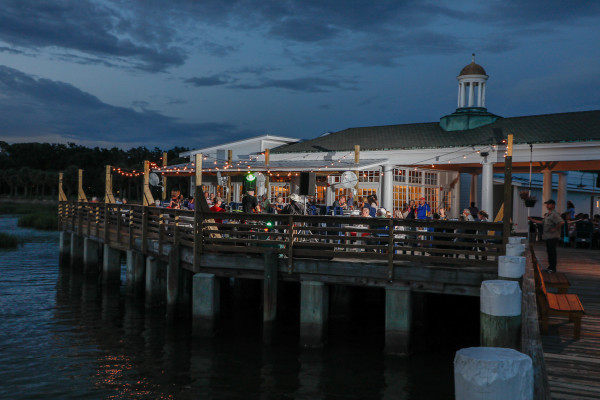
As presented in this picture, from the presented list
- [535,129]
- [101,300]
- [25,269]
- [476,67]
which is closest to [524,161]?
[535,129]

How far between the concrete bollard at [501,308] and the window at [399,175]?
19.7 m

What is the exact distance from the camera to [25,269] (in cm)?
2416

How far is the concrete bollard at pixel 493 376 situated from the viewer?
6.75 feet

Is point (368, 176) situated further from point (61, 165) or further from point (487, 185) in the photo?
point (61, 165)

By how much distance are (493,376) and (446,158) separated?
21.1 meters

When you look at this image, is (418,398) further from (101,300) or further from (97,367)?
(101,300)

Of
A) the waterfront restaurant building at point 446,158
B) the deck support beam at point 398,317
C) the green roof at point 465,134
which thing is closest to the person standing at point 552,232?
the deck support beam at point 398,317

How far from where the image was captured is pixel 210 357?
11.2 m

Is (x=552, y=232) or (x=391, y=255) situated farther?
(x=552, y=232)

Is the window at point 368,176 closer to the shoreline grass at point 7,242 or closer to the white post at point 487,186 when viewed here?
the white post at point 487,186

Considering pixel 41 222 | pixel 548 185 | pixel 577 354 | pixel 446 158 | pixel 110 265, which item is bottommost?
pixel 110 265

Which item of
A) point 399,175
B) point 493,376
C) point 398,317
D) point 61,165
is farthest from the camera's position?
point 61,165

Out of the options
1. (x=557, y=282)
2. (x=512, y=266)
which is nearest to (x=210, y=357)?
(x=557, y=282)

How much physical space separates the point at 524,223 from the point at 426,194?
804 centimetres
